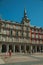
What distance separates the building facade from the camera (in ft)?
216

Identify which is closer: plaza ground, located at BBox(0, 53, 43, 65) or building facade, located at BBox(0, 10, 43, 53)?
plaza ground, located at BBox(0, 53, 43, 65)

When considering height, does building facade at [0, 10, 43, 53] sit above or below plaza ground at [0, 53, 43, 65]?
above

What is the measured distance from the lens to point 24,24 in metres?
73.2

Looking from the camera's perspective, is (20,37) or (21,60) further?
(20,37)

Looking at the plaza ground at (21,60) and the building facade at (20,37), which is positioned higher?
the building facade at (20,37)

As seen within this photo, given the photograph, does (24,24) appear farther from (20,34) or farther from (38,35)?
(38,35)

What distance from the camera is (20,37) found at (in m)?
70.7

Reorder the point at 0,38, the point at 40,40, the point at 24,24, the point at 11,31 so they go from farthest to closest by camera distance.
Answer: the point at 40,40 < the point at 24,24 < the point at 11,31 < the point at 0,38

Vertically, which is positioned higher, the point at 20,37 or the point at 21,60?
the point at 20,37

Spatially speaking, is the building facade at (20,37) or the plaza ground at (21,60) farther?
the building facade at (20,37)

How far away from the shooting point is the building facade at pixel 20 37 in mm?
65812

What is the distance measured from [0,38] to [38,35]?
23.9 metres

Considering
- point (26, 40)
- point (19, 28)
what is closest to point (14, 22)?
point (19, 28)

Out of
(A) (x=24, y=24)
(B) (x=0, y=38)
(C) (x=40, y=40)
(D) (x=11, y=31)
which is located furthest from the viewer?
(C) (x=40, y=40)
